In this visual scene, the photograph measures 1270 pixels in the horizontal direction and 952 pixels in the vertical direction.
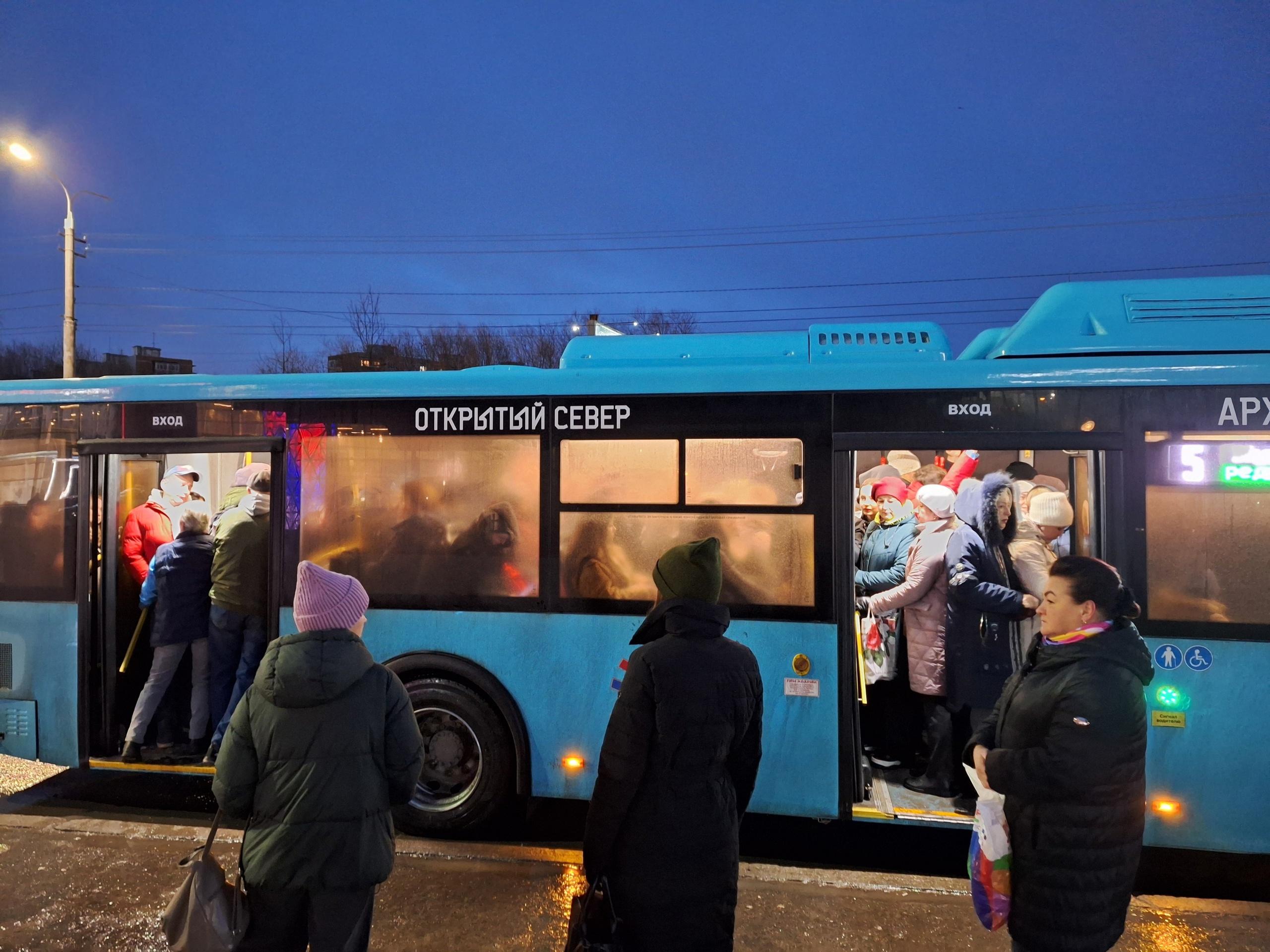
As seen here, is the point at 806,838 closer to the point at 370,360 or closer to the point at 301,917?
the point at 301,917

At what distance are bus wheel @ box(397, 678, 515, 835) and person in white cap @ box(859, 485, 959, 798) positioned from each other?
2549mm

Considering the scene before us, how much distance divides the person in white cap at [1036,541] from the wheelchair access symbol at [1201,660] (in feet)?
2.93

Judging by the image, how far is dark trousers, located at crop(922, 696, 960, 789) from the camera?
16.5 feet

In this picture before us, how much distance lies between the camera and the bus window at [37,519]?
212 inches

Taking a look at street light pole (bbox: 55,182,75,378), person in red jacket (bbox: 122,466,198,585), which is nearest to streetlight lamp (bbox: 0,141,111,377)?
street light pole (bbox: 55,182,75,378)

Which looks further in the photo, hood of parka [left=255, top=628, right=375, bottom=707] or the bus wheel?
the bus wheel

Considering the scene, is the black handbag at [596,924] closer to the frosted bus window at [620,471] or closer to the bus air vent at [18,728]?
the frosted bus window at [620,471]

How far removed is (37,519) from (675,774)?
5122 millimetres

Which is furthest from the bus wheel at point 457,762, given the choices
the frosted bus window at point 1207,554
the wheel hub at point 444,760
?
the frosted bus window at point 1207,554

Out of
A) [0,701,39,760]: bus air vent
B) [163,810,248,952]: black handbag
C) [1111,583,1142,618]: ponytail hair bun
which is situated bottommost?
[0,701,39,760]: bus air vent

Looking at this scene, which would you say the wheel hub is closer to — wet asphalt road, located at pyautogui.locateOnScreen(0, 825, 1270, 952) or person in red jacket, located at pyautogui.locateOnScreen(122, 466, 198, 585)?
wet asphalt road, located at pyautogui.locateOnScreen(0, 825, 1270, 952)

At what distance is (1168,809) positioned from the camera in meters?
4.26

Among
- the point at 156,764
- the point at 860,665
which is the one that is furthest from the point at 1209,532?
the point at 156,764

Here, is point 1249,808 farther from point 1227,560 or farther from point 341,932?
point 341,932
